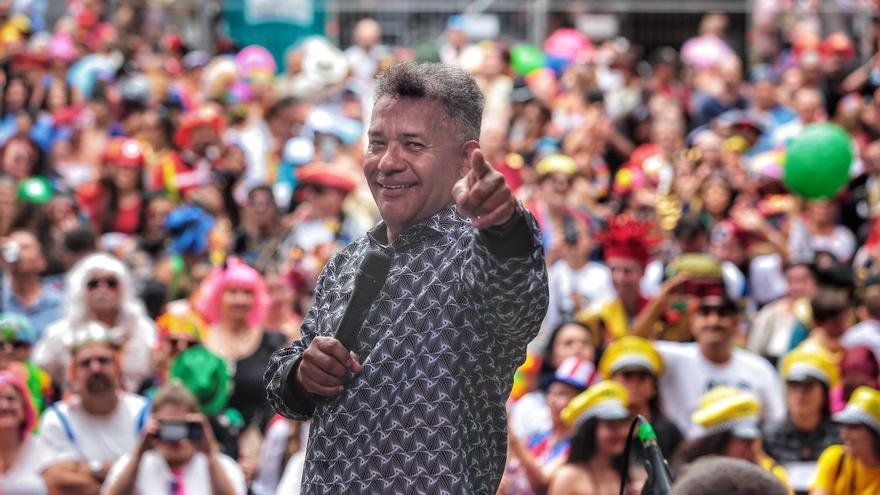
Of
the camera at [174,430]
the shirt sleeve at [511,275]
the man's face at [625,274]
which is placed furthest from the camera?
the man's face at [625,274]

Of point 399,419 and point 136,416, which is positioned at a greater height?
point 399,419

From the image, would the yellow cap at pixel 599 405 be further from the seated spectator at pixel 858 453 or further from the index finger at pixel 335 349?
the index finger at pixel 335 349

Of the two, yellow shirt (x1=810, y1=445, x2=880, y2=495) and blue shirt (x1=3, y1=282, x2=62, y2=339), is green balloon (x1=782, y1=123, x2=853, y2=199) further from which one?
blue shirt (x1=3, y1=282, x2=62, y2=339)

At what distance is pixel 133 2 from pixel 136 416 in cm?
1072

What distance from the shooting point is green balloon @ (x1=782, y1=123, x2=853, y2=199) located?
10.2 m

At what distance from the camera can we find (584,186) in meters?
11.3

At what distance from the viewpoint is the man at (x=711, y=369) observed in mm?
7797

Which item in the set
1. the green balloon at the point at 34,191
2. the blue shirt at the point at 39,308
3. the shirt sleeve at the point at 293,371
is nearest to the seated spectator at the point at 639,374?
the blue shirt at the point at 39,308

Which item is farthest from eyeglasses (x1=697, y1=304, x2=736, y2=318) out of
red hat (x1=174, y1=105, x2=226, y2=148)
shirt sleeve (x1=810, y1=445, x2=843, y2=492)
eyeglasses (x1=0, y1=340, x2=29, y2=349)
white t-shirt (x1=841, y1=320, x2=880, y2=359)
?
red hat (x1=174, y1=105, x2=226, y2=148)

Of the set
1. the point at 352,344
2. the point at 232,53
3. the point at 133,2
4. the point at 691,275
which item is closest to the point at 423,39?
the point at 232,53

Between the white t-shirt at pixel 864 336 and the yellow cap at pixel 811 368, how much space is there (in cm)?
38

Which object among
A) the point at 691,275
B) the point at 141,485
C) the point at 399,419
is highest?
the point at 399,419

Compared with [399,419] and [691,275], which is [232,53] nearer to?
[691,275]

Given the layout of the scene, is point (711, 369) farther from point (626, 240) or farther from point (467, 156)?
point (467, 156)
